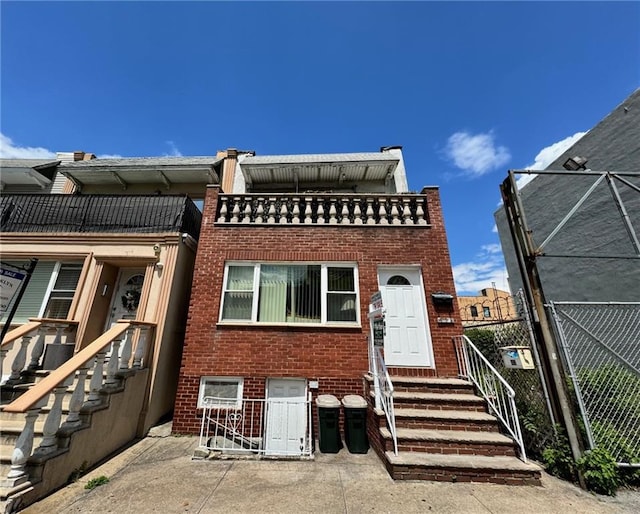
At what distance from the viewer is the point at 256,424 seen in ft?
18.8

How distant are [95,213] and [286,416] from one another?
7756mm

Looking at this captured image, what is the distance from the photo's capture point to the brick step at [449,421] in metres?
4.60

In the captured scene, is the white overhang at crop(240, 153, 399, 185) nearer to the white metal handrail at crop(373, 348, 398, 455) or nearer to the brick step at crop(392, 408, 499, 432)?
the white metal handrail at crop(373, 348, 398, 455)

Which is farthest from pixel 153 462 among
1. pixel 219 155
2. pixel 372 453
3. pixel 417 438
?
pixel 219 155

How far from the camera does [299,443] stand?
16.9 feet

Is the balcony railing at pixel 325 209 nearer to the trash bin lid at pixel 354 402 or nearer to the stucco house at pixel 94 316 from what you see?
the stucco house at pixel 94 316

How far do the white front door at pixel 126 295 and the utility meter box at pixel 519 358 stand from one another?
864cm

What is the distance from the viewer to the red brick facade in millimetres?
6059

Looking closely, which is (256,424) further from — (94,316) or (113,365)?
(94,316)

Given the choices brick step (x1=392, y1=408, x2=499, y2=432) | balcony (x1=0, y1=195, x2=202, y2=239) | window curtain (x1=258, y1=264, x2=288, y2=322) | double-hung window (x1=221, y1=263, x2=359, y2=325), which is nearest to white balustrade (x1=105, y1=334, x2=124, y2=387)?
double-hung window (x1=221, y1=263, x2=359, y2=325)

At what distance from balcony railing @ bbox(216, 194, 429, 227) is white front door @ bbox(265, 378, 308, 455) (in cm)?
413

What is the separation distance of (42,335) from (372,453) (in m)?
7.45

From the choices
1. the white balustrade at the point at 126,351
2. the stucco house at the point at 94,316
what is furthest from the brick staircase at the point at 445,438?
the white balustrade at the point at 126,351

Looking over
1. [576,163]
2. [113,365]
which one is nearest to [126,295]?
[113,365]
